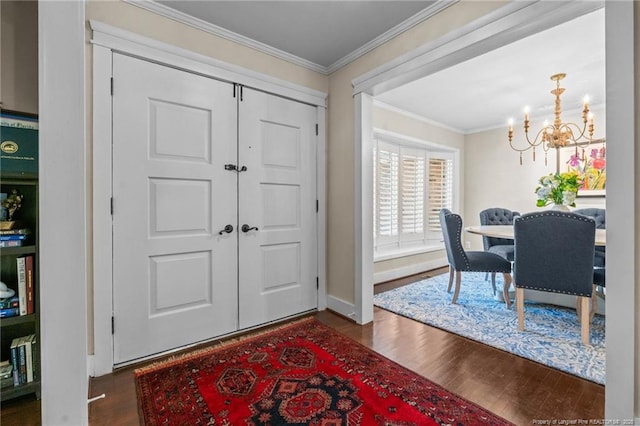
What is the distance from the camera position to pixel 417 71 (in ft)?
7.39

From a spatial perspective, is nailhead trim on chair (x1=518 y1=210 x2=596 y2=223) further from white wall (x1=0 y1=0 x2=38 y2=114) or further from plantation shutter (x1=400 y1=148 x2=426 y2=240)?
white wall (x1=0 y1=0 x2=38 y2=114)

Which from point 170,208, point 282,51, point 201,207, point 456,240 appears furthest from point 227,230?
point 456,240

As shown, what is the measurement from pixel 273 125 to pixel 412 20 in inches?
55.3

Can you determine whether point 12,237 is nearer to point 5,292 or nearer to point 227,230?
point 5,292

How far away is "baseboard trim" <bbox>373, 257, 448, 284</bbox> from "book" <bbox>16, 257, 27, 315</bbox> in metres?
3.37

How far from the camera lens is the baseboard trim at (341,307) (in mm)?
2790

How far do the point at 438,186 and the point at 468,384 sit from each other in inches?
155

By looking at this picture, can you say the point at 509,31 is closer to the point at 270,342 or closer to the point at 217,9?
the point at 217,9

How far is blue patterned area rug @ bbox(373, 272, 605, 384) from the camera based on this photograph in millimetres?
2051

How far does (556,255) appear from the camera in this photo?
2322mm

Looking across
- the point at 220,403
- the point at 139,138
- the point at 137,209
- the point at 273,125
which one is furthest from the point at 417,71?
the point at 220,403

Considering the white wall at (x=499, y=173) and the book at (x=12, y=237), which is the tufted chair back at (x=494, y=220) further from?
the book at (x=12, y=237)

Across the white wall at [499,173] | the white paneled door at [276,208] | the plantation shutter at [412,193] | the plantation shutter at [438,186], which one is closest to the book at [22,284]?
the white paneled door at [276,208]

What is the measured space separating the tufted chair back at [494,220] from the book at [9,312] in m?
4.65
